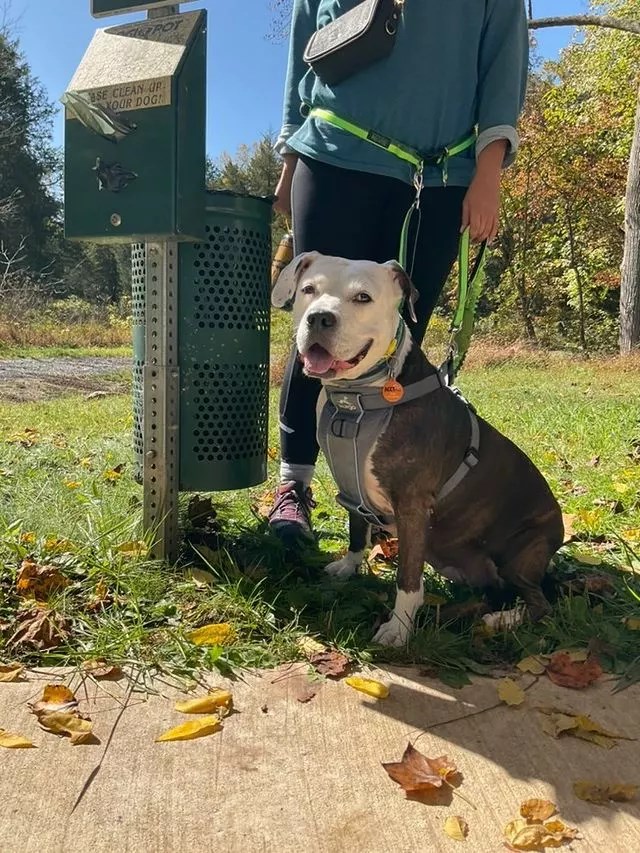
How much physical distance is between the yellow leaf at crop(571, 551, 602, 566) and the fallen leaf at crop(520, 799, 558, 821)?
1.56m

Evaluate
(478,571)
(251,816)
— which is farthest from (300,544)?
(251,816)

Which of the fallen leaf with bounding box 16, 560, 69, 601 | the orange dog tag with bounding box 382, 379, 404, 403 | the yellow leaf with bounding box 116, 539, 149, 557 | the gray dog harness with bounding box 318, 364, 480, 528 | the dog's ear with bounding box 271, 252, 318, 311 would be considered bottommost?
the fallen leaf with bounding box 16, 560, 69, 601

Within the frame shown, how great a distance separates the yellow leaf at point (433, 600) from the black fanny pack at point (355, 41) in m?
1.89

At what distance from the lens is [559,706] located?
186 cm

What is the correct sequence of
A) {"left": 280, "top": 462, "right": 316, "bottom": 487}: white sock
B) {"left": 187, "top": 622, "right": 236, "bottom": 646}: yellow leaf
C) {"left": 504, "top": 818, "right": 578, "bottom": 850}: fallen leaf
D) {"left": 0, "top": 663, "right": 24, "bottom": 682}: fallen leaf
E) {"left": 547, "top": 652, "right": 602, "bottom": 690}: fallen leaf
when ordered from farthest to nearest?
{"left": 280, "top": 462, "right": 316, "bottom": 487}: white sock, {"left": 187, "top": 622, "right": 236, "bottom": 646}: yellow leaf, {"left": 547, "top": 652, "right": 602, "bottom": 690}: fallen leaf, {"left": 0, "top": 663, "right": 24, "bottom": 682}: fallen leaf, {"left": 504, "top": 818, "right": 578, "bottom": 850}: fallen leaf

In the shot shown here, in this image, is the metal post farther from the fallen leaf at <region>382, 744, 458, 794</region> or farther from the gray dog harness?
the fallen leaf at <region>382, 744, 458, 794</region>

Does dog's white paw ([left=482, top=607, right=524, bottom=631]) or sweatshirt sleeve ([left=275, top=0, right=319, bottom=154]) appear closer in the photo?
dog's white paw ([left=482, top=607, right=524, bottom=631])

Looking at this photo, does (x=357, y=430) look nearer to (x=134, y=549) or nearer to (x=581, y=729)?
(x=134, y=549)

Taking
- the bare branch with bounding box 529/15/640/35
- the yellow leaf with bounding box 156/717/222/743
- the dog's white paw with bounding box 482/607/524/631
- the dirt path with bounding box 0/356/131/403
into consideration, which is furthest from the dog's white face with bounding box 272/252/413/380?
the bare branch with bounding box 529/15/640/35

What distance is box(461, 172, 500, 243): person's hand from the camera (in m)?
2.52

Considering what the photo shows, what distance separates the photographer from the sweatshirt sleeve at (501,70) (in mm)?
2527

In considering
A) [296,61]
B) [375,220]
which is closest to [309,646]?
[375,220]

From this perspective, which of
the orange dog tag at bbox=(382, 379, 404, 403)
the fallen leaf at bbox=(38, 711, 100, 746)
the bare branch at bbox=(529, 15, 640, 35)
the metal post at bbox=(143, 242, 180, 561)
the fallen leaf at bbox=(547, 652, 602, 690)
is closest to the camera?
the fallen leaf at bbox=(38, 711, 100, 746)

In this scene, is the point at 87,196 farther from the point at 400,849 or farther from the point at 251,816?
the point at 400,849
